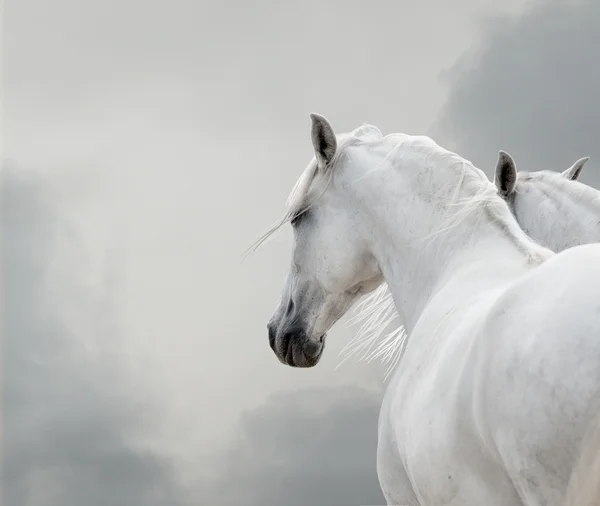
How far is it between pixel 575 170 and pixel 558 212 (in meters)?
1.72

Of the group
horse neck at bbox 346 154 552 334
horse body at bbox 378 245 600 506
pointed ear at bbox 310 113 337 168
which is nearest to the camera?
horse body at bbox 378 245 600 506

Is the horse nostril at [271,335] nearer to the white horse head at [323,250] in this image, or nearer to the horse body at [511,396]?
the white horse head at [323,250]

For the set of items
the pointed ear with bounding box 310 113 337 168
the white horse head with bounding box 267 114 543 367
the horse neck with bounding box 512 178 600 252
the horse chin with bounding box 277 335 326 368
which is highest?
the pointed ear with bounding box 310 113 337 168

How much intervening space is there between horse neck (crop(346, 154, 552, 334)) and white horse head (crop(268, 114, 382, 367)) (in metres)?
0.14

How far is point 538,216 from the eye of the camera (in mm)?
6062

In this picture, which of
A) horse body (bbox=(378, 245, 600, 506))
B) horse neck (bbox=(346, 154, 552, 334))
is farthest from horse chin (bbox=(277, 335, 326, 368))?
horse body (bbox=(378, 245, 600, 506))

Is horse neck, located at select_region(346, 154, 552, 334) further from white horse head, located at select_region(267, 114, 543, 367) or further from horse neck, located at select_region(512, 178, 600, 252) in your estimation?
horse neck, located at select_region(512, 178, 600, 252)

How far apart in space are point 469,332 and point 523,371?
1.74 ft

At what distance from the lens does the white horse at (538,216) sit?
5520 millimetres

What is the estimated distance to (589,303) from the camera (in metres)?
2.93

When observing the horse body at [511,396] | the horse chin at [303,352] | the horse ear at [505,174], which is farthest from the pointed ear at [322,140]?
the horse ear at [505,174]

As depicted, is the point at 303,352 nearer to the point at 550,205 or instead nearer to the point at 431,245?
the point at 431,245

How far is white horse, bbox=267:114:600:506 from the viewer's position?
296 cm

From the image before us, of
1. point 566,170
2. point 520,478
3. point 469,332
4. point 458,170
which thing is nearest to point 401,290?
point 458,170
